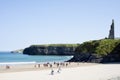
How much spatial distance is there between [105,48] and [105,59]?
20.0 feet

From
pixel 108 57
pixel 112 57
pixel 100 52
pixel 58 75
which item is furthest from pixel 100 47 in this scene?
pixel 58 75

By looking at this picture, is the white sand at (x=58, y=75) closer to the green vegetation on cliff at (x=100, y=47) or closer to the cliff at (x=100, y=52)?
the cliff at (x=100, y=52)

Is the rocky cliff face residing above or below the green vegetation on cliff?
below

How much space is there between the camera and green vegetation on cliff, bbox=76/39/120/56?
92.8m

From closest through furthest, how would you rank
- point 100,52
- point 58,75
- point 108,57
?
point 58,75, point 108,57, point 100,52

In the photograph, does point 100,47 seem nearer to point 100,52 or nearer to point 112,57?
point 100,52

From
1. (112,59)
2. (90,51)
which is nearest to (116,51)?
(112,59)

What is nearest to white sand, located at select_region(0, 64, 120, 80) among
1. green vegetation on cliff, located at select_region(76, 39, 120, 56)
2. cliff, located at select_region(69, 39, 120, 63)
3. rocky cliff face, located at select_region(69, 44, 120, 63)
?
rocky cliff face, located at select_region(69, 44, 120, 63)

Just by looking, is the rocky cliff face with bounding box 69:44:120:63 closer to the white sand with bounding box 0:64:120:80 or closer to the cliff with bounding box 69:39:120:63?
the cliff with bounding box 69:39:120:63

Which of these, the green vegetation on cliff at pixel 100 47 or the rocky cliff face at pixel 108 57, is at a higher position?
the green vegetation on cliff at pixel 100 47

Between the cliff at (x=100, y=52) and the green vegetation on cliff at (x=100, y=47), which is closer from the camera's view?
the cliff at (x=100, y=52)

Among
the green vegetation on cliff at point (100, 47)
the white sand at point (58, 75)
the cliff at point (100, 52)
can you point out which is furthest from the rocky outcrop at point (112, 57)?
the white sand at point (58, 75)

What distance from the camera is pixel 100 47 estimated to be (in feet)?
314

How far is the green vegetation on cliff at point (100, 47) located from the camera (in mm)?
92787
